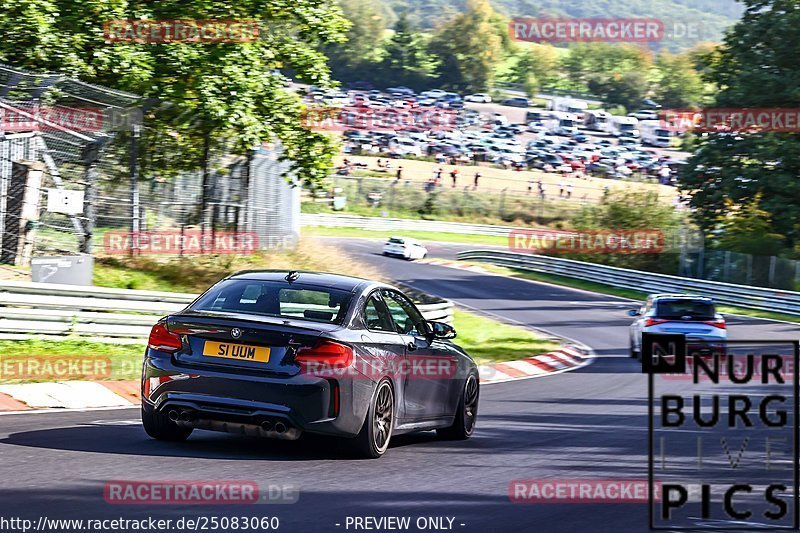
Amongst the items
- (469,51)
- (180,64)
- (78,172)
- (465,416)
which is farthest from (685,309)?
(469,51)

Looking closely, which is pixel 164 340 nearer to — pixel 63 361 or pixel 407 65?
pixel 63 361

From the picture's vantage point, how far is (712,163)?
154ft

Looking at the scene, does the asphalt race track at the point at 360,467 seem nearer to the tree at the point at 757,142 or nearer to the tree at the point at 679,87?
the tree at the point at 757,142

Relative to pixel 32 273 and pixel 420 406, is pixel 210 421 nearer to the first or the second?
pixel 420 406

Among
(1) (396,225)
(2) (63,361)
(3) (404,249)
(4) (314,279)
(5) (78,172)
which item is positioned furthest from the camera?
(1) (396,225)

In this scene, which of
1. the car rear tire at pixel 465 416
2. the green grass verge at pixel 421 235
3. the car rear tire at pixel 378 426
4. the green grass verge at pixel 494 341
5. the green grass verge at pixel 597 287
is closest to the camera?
the car rear tire at pixel 378 426

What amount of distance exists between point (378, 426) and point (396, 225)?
6290cm

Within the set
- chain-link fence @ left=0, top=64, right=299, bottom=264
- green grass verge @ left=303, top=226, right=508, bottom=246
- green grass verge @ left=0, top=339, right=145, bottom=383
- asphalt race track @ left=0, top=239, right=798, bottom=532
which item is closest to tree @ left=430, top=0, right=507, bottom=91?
green grass verge @ left=303, top=226, right=508, bottom=246

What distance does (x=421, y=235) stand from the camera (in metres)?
71.4

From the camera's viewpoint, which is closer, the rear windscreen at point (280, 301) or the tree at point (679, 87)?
the rear windscreen at point (280, 301)

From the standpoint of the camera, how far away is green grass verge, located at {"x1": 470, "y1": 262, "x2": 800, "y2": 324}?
39.0m

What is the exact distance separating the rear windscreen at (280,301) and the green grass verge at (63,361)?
4.74 metres

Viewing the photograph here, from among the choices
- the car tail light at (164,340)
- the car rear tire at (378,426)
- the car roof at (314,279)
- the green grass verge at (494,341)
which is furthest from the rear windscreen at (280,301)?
the green grass verge at (494,341)

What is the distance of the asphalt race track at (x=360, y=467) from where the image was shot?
6863 mm
